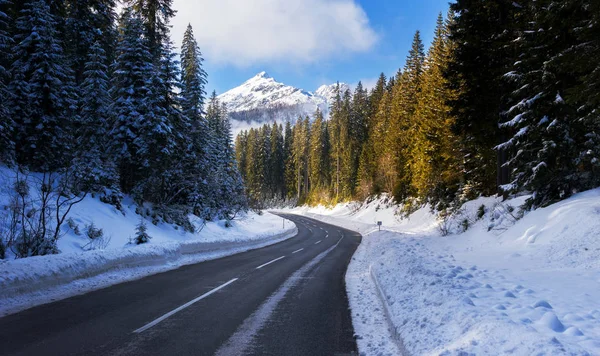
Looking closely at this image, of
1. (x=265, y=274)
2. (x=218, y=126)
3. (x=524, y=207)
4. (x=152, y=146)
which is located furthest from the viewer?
(x=218, y=126)

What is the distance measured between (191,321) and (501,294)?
204 inches

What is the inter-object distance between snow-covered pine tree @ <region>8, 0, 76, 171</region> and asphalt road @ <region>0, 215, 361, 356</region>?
11972mm

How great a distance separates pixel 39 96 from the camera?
16.2 m

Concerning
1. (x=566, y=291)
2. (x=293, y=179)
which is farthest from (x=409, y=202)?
(x=293, y=179)

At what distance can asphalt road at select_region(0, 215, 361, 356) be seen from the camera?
4.51 metres

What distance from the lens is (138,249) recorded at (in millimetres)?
11492

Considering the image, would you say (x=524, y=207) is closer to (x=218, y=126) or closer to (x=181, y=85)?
(x=181, y=85)

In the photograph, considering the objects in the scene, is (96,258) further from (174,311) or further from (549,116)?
(549,116)

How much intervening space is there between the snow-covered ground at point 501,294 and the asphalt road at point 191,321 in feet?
2.49

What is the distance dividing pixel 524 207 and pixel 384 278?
7.69 m

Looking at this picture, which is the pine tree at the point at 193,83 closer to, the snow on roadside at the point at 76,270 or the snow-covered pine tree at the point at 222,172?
the snow-covered pine tree at the point at 222,172

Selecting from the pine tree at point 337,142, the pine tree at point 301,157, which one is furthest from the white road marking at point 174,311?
the pine tree at point 301,157

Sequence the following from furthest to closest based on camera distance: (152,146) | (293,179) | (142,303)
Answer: (293,179) → (152,146) → (142,303)

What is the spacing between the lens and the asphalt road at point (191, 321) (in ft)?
14.8
